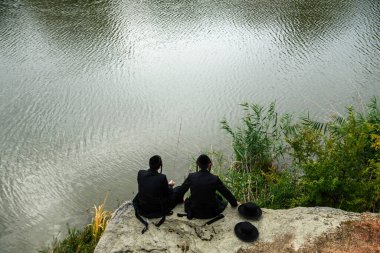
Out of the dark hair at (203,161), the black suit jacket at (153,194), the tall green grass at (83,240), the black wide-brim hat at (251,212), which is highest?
the dark hair at (203,161)

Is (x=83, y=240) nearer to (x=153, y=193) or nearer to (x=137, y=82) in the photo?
(x=153, y=193)

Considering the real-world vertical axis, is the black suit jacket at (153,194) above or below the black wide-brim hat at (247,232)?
above

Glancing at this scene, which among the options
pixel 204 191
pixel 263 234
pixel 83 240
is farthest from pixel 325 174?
pixel 83 240

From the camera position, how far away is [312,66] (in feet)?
48.7

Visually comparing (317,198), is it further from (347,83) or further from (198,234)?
(347,83)

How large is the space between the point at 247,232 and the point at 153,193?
1.52m

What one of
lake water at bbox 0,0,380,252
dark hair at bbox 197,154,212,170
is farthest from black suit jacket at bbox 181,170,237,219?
lake water at bbox 0,0,380,252

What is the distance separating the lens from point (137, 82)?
559 inches

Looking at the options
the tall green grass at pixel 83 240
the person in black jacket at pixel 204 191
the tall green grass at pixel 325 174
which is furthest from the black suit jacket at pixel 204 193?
the tall green grass at pixel 83 240

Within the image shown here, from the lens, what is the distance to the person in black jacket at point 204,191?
5508mm

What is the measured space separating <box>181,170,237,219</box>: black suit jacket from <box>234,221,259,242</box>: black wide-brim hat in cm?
51

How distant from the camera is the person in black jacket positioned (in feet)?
18.1

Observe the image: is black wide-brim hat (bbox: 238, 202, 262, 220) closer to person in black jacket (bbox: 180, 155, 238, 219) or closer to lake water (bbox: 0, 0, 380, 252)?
person in black jacket (bbox: 180, 155, 238, 219)

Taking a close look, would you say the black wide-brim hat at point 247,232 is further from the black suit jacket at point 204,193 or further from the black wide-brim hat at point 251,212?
the black suit jacket at point 204,193
